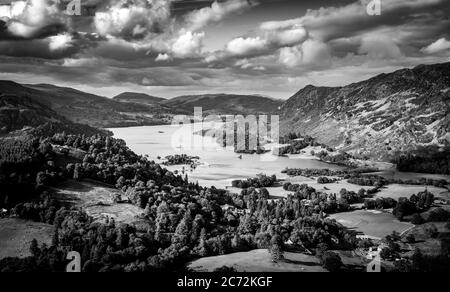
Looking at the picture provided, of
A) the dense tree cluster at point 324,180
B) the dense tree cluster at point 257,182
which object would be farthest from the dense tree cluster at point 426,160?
the dense tree cluster at point 257,182

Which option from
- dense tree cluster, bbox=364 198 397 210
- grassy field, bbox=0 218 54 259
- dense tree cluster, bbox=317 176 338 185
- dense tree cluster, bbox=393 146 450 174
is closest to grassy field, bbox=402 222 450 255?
dense tree cluster, bbox=364 198 397 210

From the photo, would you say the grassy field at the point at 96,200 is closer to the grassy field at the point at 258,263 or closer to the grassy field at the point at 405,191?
the grassy field at the point at 258,263

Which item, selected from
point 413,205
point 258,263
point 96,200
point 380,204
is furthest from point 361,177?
point 258,263

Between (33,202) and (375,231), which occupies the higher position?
(33,202)

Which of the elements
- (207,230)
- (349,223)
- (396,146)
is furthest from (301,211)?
(396,146)

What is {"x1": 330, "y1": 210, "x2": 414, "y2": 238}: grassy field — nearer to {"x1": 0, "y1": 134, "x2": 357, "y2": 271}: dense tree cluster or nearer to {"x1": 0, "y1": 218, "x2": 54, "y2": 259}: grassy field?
{"x1": 0, "y1": 134, "x2": 357, "y2": 271}: dense tree cluster

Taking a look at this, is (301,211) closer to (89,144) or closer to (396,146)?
(89,144)
